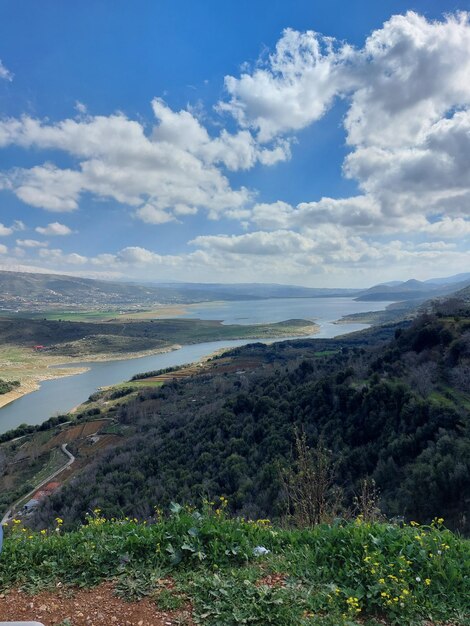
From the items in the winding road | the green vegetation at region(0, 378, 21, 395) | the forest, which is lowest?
the green vegetation at region(0, 378, 21, 395)

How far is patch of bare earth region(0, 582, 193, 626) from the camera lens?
3.08m

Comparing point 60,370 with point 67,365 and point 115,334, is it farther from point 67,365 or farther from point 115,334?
point 115,334

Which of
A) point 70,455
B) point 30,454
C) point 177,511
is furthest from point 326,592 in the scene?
point 30,454

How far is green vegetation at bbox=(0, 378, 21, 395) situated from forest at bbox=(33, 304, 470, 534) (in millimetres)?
36194

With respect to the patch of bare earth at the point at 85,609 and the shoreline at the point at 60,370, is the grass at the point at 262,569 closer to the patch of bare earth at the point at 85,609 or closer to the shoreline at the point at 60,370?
the patch of bare earth at the point at 85,609

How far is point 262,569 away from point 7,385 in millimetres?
65546

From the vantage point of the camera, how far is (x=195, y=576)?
356 centimetres

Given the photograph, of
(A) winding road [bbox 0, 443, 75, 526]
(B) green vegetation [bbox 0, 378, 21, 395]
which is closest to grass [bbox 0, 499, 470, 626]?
(A) winding road [bbox 0, 443, 75, 526]

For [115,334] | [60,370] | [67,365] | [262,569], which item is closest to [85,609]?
[262,569]

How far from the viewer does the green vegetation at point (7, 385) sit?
183 ft

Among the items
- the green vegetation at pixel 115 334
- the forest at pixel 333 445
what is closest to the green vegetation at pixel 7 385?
the green vegetation at pixel 115 334

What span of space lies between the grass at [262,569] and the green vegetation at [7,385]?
61.5m

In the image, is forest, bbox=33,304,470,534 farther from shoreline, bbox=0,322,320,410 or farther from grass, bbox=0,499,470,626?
shoreline, bbox=0,322,320,410

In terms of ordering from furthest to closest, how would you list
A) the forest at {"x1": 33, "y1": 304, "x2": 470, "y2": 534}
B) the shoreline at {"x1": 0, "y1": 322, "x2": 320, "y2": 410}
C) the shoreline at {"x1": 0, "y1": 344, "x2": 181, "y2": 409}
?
the shoreline at {"x1": 0, "y1": 322, "x2": 320, "y2": 410}, the shoreline at {"x1": 0, "y1": 344, "x2": 181, "y2": 409}, the forest at {"x1": 33, "y1": 304, "x2": 470, "y2": 534}
